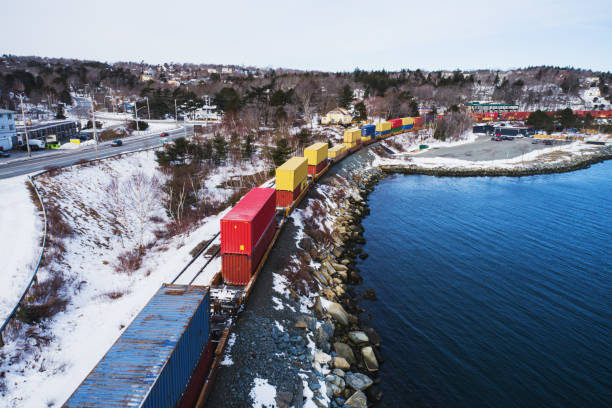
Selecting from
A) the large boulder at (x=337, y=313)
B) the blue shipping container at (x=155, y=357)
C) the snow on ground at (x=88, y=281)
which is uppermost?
the blue shipping container at (x=155, y=357)

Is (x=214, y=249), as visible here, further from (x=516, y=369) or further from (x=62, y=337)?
(x=516, y=369)

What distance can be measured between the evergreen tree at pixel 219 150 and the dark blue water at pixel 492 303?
24894mm

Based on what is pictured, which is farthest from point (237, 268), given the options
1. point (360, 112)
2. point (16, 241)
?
point (360, 112)

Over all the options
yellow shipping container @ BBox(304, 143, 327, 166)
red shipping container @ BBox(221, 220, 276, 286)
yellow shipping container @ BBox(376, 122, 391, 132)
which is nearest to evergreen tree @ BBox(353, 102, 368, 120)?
yellow shipping container @ BBox(376, 122, 391, 132)

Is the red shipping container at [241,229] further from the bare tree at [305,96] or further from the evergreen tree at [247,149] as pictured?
the bare tree at [305,96]

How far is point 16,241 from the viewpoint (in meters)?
22.0

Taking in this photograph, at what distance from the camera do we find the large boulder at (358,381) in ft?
53.4

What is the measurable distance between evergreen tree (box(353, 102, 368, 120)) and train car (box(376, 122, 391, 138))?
393 inches

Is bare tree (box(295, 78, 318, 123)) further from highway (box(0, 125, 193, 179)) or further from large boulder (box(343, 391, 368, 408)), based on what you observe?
large boulder (box(343, 391, 368, 408))

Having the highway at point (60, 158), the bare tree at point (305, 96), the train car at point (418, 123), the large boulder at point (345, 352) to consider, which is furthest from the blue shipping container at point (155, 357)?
the train car at point (418, 123)

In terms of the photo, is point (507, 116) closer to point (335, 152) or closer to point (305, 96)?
point (305, 96)

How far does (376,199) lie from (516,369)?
113ft

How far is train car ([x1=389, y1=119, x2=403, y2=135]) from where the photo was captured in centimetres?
9619

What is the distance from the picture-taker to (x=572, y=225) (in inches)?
1601
